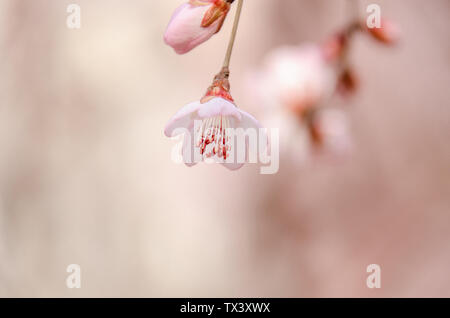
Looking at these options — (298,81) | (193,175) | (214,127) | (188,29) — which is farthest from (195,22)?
(193,175)

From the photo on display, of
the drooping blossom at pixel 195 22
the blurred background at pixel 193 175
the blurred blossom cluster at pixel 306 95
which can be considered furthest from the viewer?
the blurred background at pixel 193 175

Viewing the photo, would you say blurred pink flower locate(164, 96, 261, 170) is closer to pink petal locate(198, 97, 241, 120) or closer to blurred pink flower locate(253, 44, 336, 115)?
pink petal locate(198, 97, 241, 120)

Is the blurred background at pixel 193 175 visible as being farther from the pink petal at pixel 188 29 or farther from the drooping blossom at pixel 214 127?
the pink petal at pixel 188 29

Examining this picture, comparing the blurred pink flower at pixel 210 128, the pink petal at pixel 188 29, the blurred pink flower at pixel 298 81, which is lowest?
the blurred pink flower at pixel 210 128

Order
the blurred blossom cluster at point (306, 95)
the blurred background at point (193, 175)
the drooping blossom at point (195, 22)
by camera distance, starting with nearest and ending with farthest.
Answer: the drooping blossom at point (195, 22), the blurred blossom cluster at point (306, 95), the blurred background at point (193, 175)

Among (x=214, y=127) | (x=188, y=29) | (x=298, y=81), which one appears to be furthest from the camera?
(x=298, y=81)

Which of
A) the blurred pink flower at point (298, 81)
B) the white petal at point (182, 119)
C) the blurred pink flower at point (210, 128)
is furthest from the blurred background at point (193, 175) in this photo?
the white petal at point (182, 119)

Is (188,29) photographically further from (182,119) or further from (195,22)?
(182,119)
